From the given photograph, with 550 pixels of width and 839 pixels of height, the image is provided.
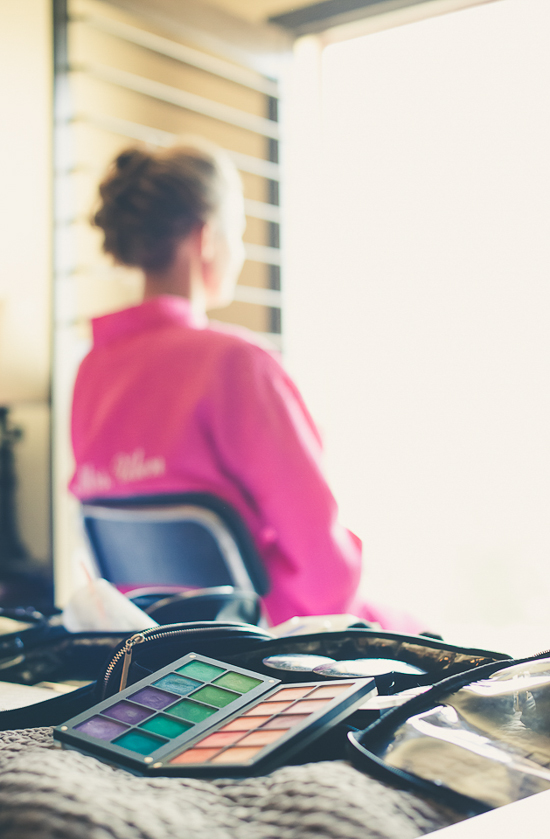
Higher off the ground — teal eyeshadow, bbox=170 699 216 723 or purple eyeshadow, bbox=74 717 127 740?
teal eyeshadow, bbox=170 699 216 723

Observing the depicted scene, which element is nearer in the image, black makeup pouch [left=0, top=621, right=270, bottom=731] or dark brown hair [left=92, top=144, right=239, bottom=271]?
black makeup pouch [left=0, top=621, right=270, bottom=731]

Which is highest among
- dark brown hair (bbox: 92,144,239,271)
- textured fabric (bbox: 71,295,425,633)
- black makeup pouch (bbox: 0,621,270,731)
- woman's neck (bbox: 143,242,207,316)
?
dark brown hair (bbox: 92,144,239,271)

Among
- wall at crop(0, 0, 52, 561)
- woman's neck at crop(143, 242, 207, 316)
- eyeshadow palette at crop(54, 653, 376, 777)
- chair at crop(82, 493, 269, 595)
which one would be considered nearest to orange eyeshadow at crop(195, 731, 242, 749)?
eyeshadow palette at crop(54, 653, 376, 777)

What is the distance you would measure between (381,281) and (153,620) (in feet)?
6.58

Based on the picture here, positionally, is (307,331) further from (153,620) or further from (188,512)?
(153,620)

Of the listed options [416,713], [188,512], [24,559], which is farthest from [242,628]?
[24,559]

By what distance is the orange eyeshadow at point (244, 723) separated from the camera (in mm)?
330

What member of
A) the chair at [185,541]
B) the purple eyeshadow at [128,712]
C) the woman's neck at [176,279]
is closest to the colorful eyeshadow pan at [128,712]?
the purple eyeshadow at [128,712]

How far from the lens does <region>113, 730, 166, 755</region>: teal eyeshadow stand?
0.32 m

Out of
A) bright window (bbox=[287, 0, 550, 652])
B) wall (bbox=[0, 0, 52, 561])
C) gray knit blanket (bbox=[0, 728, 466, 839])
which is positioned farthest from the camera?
bright window (bbox=[287, 0, 550, 652])

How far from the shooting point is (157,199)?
1540 mm

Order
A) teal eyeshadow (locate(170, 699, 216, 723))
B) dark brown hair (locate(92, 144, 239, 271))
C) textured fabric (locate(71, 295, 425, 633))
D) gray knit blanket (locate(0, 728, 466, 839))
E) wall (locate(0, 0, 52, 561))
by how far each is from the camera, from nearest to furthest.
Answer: gray knit blanket (locate(0, 728, 466, 839)), teal eyeshadow (locate(170, 699, 216, 723)), textured fabric (locate(71, 295, 425, 633)), dark brown hair (locate(92, 144, 239, 271)), wall (locate(0, 0, 52, 561))

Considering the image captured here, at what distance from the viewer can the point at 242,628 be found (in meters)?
0.44

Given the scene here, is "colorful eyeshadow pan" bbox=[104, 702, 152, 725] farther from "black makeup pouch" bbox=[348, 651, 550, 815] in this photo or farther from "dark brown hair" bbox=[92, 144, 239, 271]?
"dark brown hair" bbox=[92, 144, 239, 271]
